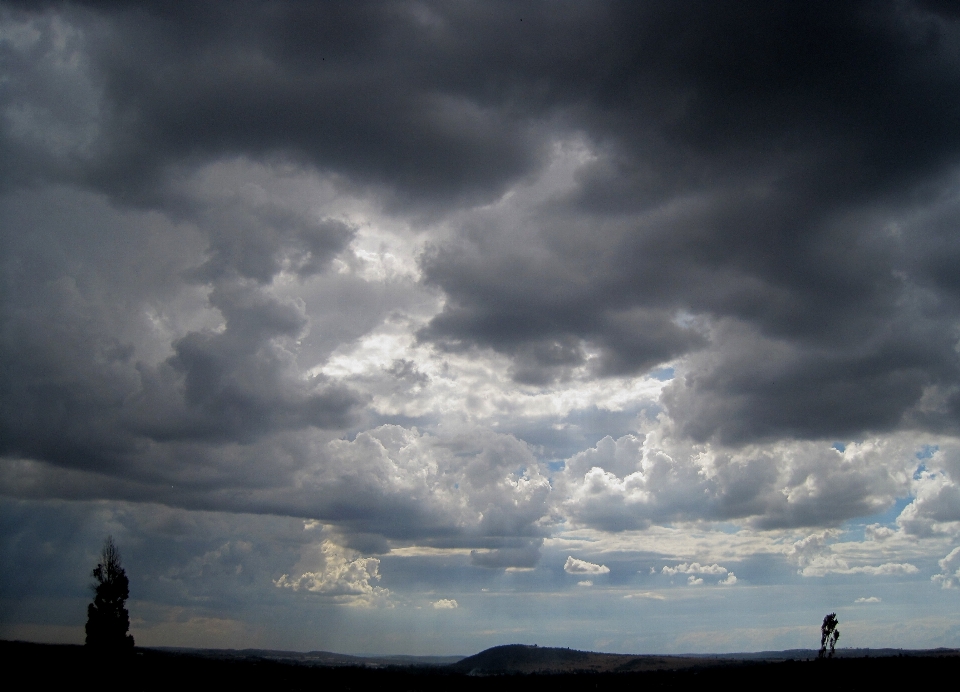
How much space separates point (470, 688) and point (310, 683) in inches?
1509

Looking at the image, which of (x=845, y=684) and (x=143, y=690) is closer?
(x=143, y=690)

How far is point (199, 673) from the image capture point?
155 meters

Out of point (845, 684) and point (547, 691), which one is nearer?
point (845, 684)

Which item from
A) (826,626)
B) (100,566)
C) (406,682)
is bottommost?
(406,682)

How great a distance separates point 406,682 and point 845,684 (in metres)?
106

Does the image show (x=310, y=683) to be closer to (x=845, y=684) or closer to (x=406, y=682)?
(x=406, y=682)

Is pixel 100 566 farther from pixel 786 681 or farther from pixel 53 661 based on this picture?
pixel 786 681

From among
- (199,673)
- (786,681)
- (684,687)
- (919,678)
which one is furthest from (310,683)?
(919,678)

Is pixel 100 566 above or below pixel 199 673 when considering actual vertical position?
above

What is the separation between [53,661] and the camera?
108 metres

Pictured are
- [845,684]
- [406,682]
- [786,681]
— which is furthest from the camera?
[406,682]

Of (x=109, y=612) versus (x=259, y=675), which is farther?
(x=259, y=675)

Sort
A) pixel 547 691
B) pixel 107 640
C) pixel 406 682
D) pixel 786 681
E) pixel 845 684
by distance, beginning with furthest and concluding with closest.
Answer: pixel 406 682, pixel 547 691, pixel 786 681, pixel 845 684, pixel 107 640

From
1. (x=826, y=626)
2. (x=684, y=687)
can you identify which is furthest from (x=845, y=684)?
(x=826, y=626)
